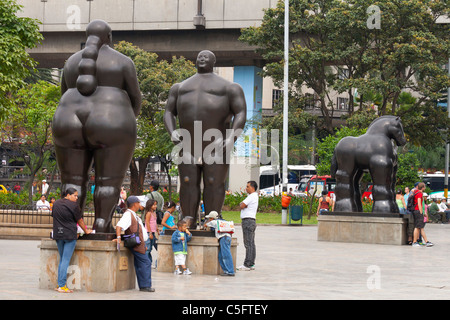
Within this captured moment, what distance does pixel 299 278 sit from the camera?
10.6 meters

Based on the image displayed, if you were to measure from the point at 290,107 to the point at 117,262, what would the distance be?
2927 centimetres

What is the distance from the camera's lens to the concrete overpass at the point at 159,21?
1414 inches

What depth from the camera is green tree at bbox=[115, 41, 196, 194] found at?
117ft

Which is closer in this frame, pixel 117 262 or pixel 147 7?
pixel 117 262

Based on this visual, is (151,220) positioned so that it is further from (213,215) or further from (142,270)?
(142,270)

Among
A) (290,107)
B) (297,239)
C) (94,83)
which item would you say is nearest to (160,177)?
(290,107)

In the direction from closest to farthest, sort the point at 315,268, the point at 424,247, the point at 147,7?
the point at 315,268
the point at 424,247
the point at 147,7

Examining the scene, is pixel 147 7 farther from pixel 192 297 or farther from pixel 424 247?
pixel 192 297

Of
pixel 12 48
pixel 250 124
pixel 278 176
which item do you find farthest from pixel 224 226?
pixel 278 176

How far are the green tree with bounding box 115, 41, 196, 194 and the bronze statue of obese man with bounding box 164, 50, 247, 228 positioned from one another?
24.3 metres

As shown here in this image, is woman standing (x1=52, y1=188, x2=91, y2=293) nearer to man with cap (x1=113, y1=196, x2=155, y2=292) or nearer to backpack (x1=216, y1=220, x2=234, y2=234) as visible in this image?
man with cap (x1=113, y1=196, x2=155, y2=292)

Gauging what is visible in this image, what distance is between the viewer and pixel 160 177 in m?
54.6

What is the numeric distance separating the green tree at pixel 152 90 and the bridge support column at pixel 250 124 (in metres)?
4.26

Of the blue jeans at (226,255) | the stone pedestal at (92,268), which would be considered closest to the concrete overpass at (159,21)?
the blue jeans at (226,255)
